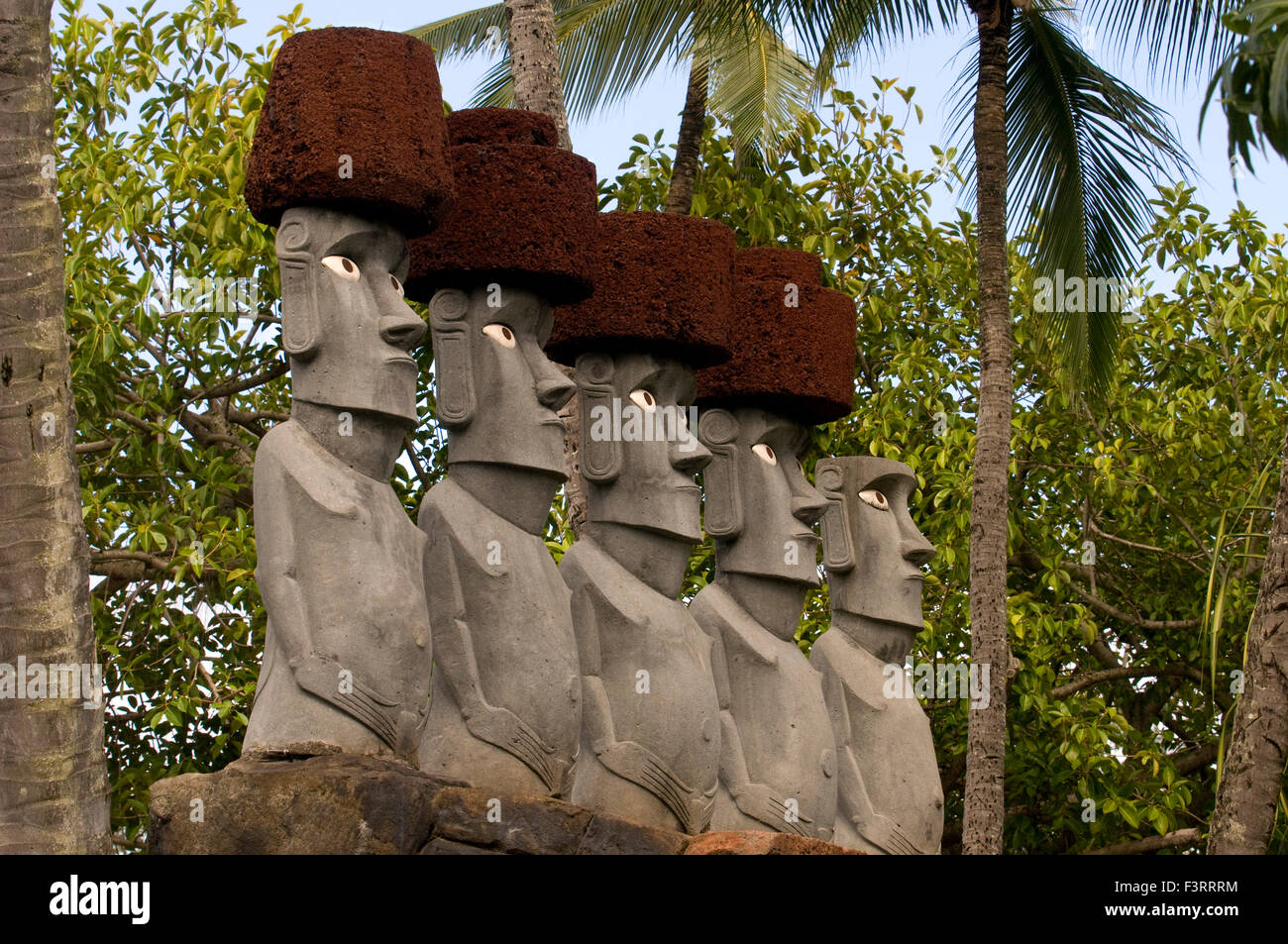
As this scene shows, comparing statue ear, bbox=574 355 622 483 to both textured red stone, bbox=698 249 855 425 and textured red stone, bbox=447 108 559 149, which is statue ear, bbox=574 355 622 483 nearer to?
textured red stone, bbox=698 249 855 425

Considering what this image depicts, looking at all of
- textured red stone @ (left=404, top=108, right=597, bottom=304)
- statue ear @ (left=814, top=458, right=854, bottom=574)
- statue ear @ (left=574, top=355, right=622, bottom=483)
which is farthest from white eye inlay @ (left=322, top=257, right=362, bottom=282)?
statue ear @ (left=814, top=458, right=854, bottom=574)

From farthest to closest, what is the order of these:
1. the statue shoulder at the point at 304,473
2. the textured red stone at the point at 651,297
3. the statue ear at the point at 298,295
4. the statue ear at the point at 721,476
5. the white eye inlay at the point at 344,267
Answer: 1. the statue ear at the point at 721,476
2. the textured red stone at the point at 651,297
3. the white eye inlay at the point at 344,267
4. the statue ear at the point at 298,295
5. the statue shoulder at the point at 304,473

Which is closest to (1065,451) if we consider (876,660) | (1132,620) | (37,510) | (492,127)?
(1132,620)

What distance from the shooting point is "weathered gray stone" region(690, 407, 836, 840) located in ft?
26.5

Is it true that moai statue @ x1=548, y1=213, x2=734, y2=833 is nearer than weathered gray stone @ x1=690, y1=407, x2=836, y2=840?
Yes

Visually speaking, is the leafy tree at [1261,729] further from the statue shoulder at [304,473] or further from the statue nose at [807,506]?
the statue shoulder at [304,473]

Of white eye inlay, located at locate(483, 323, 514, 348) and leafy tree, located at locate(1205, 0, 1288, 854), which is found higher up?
white eye inlay, located at locate(483, 323, 514, 348)

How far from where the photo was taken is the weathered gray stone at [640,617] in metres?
7.34

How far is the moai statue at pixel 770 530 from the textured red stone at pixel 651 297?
58 centimetres

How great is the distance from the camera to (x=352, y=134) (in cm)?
667

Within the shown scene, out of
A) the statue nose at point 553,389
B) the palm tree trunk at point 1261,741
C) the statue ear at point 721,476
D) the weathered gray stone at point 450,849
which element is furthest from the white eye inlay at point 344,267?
the palm tree trunk at point 1261,741

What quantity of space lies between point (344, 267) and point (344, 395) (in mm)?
522

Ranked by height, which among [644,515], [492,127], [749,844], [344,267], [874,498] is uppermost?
[492,127]

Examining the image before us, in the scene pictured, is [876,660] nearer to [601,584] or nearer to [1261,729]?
[601,584]
